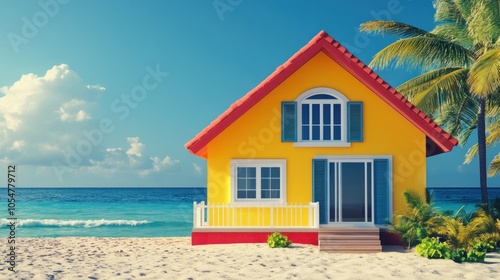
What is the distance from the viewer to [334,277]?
33.0ft

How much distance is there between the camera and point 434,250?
12305 mm

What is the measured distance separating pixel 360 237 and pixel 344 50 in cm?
551

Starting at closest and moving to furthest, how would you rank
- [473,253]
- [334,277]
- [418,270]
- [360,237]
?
1. [334,277]
2. [418,270]
3. [473,253]
4. [360,237]

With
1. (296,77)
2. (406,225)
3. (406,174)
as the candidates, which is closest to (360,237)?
(406,225)

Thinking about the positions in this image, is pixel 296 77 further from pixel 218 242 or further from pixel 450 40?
pixel 450 40

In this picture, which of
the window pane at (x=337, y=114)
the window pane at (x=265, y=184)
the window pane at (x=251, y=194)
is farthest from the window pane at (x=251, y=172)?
the window pane at (x=337, y=114)

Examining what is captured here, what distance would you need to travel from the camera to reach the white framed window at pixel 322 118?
49.2 ft

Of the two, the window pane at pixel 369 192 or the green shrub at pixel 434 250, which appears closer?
the green shrub at pixel 434 250

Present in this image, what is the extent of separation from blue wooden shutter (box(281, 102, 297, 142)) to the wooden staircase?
116 inches

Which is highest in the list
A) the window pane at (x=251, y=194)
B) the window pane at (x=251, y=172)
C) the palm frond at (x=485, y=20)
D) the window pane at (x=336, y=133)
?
the palm frond at (x=485, y=20)

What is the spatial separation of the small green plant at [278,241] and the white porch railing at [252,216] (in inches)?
32.5

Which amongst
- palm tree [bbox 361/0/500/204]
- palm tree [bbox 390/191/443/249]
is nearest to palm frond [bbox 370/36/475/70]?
palm tree [bbox 361/0/500/204]

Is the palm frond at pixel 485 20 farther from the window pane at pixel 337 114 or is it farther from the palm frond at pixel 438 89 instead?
the window pane at pixel 337 114

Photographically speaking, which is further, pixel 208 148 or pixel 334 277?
pixel 208 148
